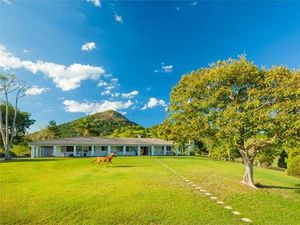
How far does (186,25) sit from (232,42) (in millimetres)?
6806

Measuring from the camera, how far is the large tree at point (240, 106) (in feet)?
38.1

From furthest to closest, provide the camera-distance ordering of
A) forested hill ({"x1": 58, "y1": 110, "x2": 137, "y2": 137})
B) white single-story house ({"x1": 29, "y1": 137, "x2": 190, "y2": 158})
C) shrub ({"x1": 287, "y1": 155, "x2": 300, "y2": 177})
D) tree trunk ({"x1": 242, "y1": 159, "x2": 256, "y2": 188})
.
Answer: forested hill ({"x1": 58, "y1": 110, "x2": 137, "y2": 137}) < white single-story house ({"x1": 29, "y1": 137, "x2": 190, "y2": 158}) < shrub ({"x1": 287, "y1": 155, "x2": 300, "y2": 177}) < tree trunk ({"x1": 242, "y1": 159, "x2": 256, "y2": 188})

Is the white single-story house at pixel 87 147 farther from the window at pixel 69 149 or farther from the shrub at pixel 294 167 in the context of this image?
the shrub at pixel 294 167

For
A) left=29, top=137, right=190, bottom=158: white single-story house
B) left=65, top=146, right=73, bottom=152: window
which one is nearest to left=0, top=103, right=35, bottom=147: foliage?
left=29, top=137, right=190, bottom=158: white single-story house

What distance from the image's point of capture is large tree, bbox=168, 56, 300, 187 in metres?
11.6

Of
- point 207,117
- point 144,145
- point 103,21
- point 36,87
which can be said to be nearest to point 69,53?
point 103,21

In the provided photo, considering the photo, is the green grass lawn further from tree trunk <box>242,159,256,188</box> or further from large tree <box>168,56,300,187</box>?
large tree <box>168,56,300,187</box>

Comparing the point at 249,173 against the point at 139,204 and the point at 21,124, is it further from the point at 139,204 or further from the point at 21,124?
the point at 21,124

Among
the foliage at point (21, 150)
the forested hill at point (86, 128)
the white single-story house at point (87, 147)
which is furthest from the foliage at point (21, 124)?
the white single-story house at point (87, 147)

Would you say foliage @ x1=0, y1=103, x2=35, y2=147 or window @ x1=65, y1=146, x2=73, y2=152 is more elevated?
foliage @ x1=0, y1=103, x2=35, y2=147

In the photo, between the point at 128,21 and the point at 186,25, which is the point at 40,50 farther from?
the point at 186,25

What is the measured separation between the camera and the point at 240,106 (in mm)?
12180

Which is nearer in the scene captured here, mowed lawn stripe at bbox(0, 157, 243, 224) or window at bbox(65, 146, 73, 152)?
mowed lawn stripe at bbox(0, 157, 243, 224)

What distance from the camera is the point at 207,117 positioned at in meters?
12.6
